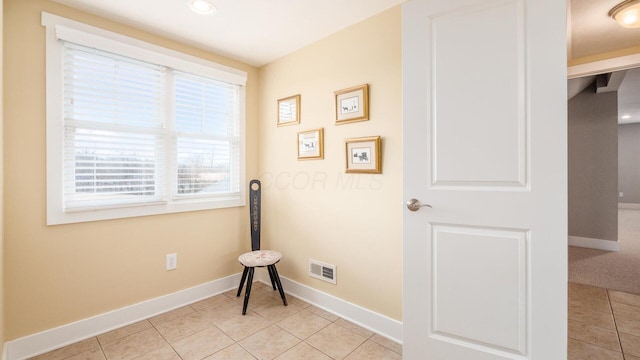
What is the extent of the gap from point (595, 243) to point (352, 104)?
4571 mm

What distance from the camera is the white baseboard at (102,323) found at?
5.77 feet

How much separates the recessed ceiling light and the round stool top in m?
1.90

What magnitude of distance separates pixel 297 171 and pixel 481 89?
1.67 meters

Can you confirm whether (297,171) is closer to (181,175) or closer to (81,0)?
(181,175)

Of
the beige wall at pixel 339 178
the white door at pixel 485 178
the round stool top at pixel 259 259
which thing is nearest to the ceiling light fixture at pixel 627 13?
the white door at pixel 485 178

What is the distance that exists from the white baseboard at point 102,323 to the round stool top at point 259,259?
506 mm

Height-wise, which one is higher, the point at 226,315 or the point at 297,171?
the point at 297,171

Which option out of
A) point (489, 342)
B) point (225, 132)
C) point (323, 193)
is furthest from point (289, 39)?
point (489, 342)

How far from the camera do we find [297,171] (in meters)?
2.66

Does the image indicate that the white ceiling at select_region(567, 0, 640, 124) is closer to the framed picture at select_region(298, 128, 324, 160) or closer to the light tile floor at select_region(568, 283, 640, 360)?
the framed picture at select_region(298, 128, 324, 160)

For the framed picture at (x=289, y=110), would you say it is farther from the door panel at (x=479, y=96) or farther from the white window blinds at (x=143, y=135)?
the door panel at (x=479, y=96)

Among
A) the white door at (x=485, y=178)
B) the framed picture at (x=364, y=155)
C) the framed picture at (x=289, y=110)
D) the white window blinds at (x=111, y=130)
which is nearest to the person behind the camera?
the white door at (x=485, y=178)

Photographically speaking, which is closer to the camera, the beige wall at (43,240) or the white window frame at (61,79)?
the beige wall at (43,240)

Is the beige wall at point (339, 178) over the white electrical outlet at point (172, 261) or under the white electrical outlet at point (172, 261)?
over
